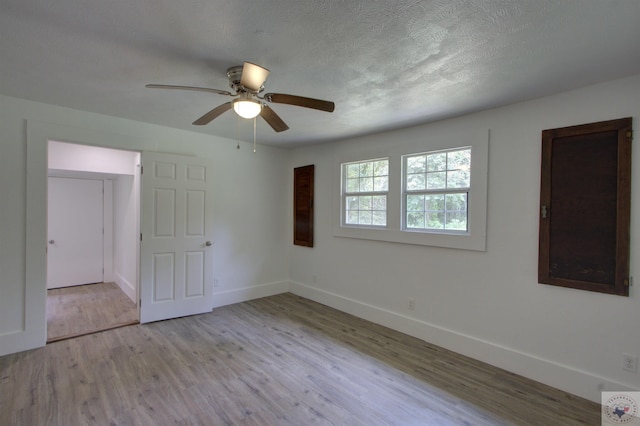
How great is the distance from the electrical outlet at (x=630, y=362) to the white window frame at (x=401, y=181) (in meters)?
1.19

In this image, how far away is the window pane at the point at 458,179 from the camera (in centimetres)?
303

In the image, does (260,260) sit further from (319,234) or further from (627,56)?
(627,56)

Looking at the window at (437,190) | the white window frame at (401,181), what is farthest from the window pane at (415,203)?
the white window frame at (401,181)

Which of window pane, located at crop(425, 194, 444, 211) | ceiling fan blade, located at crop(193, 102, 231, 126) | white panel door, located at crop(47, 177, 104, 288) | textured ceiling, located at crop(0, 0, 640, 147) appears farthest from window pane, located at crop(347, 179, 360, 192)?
white panel door, located at crop(47, 177, 104, 288)

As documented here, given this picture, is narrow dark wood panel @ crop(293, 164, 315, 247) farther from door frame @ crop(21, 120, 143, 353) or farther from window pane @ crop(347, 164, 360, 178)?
door frame @ crop(21, 120, 143, 353)

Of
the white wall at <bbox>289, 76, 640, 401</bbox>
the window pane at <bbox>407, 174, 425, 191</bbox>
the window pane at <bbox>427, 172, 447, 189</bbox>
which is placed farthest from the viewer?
the window pane at <bbox>407, 174, 425, 191</bbox>

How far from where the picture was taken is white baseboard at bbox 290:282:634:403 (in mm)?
2271

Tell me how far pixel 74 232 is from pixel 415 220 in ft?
18.9

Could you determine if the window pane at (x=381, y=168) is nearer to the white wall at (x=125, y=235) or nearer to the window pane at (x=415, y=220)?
the window pane at (x=415, y=220)

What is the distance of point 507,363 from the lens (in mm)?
2674

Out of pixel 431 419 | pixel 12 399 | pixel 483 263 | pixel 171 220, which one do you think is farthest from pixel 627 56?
pixel 12 399

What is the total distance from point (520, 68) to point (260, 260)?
4023 millimetres

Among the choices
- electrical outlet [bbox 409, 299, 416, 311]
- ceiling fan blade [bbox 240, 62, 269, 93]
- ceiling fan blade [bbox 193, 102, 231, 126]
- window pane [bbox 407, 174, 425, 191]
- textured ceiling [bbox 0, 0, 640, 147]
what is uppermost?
textured ceiling [bbox 0, 0, 640, 147]

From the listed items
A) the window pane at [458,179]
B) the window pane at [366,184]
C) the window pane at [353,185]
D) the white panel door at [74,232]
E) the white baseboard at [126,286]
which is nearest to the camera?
the window pane at [458,179]
